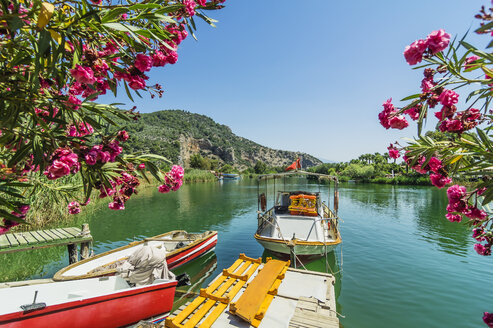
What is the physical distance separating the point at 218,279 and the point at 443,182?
225 inches

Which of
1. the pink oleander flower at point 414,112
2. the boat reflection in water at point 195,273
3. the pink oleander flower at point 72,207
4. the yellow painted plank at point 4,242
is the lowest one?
the boat reflection in water at point 195,273

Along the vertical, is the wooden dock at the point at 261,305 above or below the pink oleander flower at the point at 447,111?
below

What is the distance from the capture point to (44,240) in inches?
315

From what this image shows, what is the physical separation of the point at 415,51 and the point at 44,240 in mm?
10465

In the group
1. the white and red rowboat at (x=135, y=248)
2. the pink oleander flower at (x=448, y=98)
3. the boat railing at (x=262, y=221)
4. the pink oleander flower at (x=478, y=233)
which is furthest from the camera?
the boat railing at (x=262, y=221)

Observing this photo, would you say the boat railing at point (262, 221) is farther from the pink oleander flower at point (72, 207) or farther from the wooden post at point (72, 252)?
the wooden post at point (72, 252)

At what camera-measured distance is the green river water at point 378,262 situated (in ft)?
23.8

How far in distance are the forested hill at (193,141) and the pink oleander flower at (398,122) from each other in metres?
71.2

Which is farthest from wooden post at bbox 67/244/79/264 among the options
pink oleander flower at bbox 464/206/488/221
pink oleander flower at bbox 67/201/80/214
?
pink oleander flower at bbox 464/206/488/221

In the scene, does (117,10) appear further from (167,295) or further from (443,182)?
(167,295)

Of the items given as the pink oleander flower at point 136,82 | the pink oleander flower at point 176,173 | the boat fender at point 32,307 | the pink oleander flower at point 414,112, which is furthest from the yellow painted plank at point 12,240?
the pink oleander flower at point 414,112

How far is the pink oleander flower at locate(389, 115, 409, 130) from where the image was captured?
2266 millimetres

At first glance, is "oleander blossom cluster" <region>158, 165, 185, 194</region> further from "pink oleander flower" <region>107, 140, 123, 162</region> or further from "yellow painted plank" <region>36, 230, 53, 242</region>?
"yellow painted plank" <region>36, 230, 53, 242</region>

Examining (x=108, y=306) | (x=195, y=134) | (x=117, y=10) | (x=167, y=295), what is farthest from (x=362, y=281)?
(x=195, y=134)
